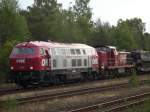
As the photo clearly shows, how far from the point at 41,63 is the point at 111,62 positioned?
1493cm

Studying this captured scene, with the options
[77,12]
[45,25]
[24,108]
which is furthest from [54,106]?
[77,12]

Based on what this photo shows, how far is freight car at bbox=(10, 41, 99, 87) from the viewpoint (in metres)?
30.1

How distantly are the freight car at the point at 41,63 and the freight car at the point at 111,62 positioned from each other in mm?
7832

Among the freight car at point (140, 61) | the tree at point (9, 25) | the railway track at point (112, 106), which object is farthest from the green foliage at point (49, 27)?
the railway track at point (112, 106)

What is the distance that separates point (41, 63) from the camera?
30.2m

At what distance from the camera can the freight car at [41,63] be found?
30062 mm

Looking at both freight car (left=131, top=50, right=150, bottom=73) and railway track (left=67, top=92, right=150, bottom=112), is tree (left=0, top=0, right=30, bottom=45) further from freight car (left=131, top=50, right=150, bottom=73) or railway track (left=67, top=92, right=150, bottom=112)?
railway track (left=67, top=92, right=150, bottom=112)

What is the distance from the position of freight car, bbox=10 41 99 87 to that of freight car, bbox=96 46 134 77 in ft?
25.7

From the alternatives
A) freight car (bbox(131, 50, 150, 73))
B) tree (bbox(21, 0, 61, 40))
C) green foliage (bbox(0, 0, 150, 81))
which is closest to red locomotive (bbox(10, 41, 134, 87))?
green foliage (bbox(0, 0, 150, 81))

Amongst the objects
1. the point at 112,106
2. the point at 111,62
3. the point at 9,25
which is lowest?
the point at 112,106

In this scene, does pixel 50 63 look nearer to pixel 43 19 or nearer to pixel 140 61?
pixel 140 61

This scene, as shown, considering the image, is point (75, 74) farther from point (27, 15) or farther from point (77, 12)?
point (77, 12)

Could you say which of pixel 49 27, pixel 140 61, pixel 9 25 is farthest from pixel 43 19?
pixel 140 61

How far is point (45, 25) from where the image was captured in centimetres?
6688
